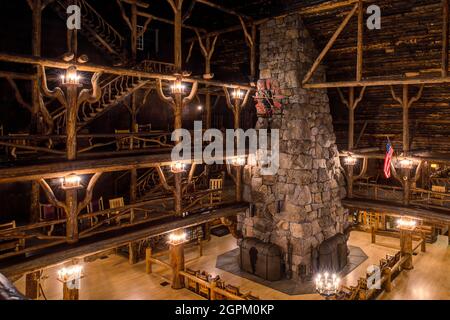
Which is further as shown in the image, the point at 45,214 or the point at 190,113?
the point at 190,113

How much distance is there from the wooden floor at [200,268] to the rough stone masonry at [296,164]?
6.56 ft

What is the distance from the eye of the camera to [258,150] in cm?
1361

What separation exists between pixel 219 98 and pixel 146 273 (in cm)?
1085

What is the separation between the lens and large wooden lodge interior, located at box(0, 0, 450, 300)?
35.0ft

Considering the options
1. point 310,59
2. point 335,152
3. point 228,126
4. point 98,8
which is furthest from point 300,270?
point 98,8

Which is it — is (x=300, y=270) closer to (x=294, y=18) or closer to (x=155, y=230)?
(x=155, y=230)

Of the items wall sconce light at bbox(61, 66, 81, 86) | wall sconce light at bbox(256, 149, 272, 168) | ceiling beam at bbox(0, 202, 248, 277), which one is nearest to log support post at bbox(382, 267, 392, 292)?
wall sconce light at bbox(256, 149, 272, 168)

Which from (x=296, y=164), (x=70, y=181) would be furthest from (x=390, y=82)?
(x=70, y=181)

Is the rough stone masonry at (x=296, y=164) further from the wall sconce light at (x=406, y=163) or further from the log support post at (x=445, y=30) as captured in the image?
the log support post at (x=445, y=30)

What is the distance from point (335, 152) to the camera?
13.9 metres

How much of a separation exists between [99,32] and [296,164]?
9.36m

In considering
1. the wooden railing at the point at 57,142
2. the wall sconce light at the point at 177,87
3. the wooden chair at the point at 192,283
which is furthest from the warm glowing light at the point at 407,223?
the wall sconce light at the point at 177,87

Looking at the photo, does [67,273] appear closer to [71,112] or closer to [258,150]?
[71,112]

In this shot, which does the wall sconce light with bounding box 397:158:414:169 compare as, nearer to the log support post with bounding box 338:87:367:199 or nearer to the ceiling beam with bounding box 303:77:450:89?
the log support post with bounding box 338:87:367:199
